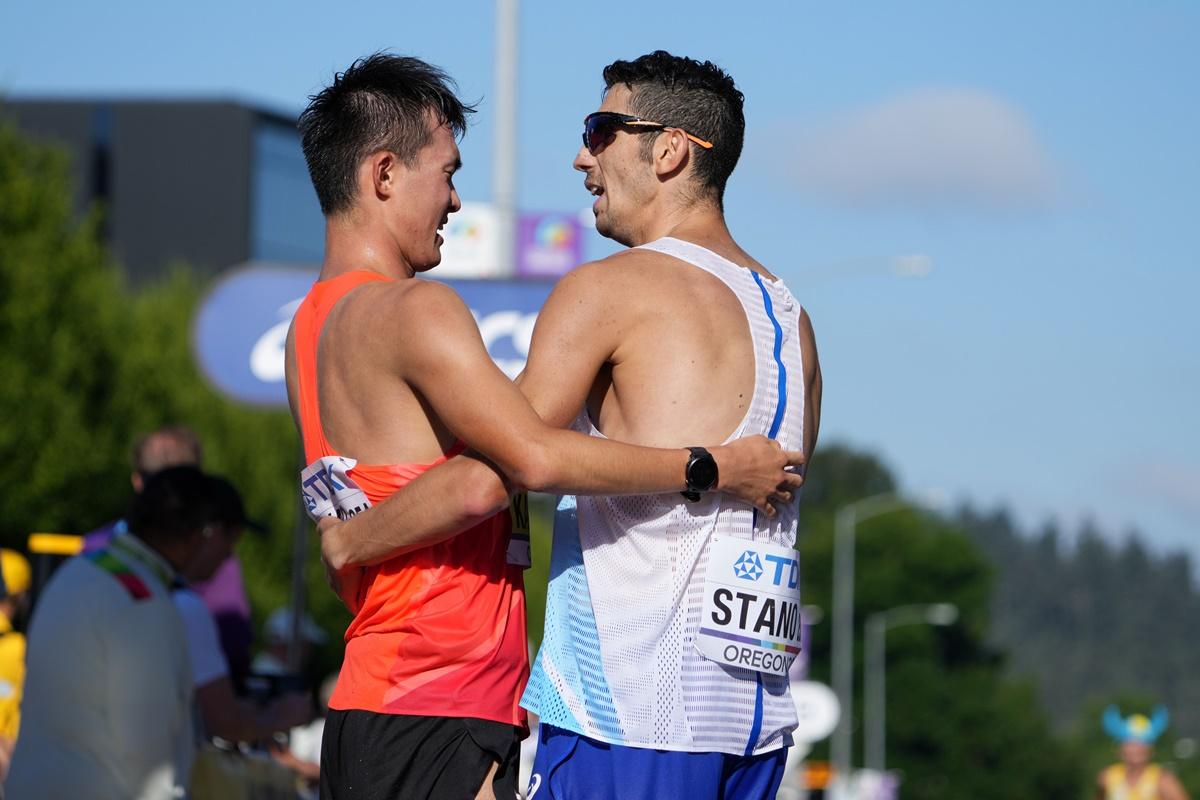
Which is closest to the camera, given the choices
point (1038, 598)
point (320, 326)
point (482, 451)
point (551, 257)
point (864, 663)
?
point (482, 451)

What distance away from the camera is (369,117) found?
13.1 feet

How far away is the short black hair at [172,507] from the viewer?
5973mm

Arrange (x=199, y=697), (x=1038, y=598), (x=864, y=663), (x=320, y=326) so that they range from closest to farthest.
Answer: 1. (x=320, y=326)
2. (x=199, y=697)
3. (x=864, y=663)
4. (x=1038, y=598)

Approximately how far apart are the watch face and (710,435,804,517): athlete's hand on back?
0.02 m

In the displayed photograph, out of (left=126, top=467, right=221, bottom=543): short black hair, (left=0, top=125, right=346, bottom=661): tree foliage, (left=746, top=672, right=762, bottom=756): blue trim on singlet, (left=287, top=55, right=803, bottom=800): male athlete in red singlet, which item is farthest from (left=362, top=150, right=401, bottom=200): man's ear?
(left=0, top=125, right=346, bottom=661): tree foliage

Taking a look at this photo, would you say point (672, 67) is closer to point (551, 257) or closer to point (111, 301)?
point (551, 257)

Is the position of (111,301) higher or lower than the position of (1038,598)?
higher

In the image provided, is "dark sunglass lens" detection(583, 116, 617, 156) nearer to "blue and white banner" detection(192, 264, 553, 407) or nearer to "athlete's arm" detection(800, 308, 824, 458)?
"athlete's arm" detection(800, 308, 824, 458)

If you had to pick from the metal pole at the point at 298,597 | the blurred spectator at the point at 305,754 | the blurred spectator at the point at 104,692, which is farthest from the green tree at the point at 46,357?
the blurred spectator at the point at 104,692

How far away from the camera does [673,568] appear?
3594 millimetres

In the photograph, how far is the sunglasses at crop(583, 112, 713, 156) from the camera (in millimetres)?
3916

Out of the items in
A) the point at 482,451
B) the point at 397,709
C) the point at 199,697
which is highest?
the point at 482,451

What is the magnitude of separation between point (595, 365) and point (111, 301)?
3018 cm

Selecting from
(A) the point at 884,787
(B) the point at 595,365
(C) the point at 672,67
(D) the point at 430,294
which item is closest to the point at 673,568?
(B) the point at 595,365
